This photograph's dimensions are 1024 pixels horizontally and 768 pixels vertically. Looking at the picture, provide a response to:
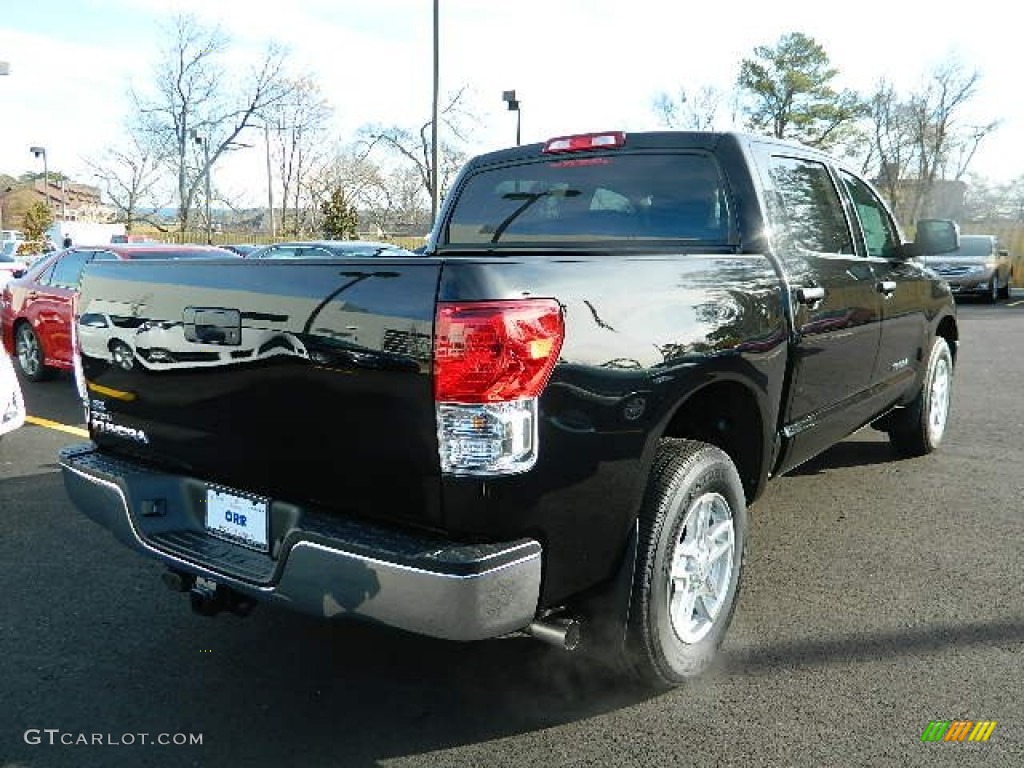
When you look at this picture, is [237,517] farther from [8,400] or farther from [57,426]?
[57,426]

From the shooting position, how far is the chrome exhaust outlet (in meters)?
2.48

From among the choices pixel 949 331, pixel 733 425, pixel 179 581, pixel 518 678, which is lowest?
pixel 518 678

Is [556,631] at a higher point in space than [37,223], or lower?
lower

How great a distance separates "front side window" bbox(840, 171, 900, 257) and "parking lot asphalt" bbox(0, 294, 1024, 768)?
61.1 inches

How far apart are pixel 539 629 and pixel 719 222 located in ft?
6.30

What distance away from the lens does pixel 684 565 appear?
2.92m

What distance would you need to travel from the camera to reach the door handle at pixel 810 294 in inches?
139

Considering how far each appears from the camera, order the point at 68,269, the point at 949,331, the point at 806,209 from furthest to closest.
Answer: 1. the point at 68,269
2. the point at 949,331
3. the point at 806,209

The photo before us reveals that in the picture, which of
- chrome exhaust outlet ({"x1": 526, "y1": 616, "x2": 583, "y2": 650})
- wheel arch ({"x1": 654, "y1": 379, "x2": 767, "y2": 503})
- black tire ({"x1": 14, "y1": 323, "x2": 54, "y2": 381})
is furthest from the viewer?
black tire ({"x1": 14, "y1": 323, "x2": 54, "y2": 381})

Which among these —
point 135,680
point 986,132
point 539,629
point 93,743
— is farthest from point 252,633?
point 986,132

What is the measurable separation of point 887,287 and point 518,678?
2935 millimetres

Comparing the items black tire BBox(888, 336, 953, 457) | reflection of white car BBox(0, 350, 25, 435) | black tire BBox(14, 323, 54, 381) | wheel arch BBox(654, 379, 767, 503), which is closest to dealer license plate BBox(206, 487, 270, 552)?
wheel arch BBox(654, 379, 767, 503)

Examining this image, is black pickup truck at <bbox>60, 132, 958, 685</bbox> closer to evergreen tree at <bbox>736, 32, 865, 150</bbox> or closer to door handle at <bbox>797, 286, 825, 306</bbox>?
door handle at <bbox>797, 286, 825, 306</bbox>

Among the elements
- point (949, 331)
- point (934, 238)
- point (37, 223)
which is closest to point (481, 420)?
point (934, 238)
